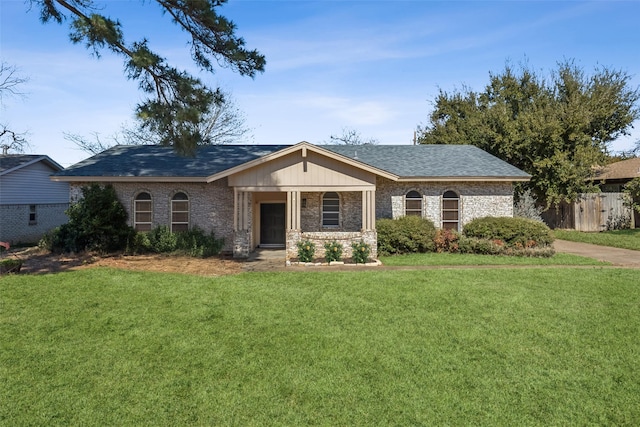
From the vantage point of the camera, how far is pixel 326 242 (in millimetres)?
14688

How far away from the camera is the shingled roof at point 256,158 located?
657 inches

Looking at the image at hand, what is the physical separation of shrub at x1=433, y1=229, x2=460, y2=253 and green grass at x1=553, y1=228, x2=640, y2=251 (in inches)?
311

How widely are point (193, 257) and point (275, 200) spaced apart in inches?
182

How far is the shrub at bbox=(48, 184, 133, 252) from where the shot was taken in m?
14.4

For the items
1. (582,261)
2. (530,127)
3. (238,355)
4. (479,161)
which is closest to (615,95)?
(530,127)

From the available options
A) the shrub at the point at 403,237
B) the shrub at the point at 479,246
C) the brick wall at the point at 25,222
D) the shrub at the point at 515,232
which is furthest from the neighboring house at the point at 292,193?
the brick wall at the point at 25,222

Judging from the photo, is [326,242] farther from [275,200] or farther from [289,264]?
[275,200]

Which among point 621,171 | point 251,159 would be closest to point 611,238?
point 621,171

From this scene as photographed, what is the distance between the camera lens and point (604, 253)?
1551cm

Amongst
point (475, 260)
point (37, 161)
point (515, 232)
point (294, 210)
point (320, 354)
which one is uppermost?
point (37, 161)

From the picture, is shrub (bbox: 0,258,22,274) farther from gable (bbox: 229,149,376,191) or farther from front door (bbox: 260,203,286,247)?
front door (bbox: 260,203,286,247)

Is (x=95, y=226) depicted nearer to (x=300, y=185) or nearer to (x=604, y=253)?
(x=300, y=185)

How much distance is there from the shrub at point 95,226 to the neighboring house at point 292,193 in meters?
1.76

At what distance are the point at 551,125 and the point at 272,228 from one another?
58.9 feet
